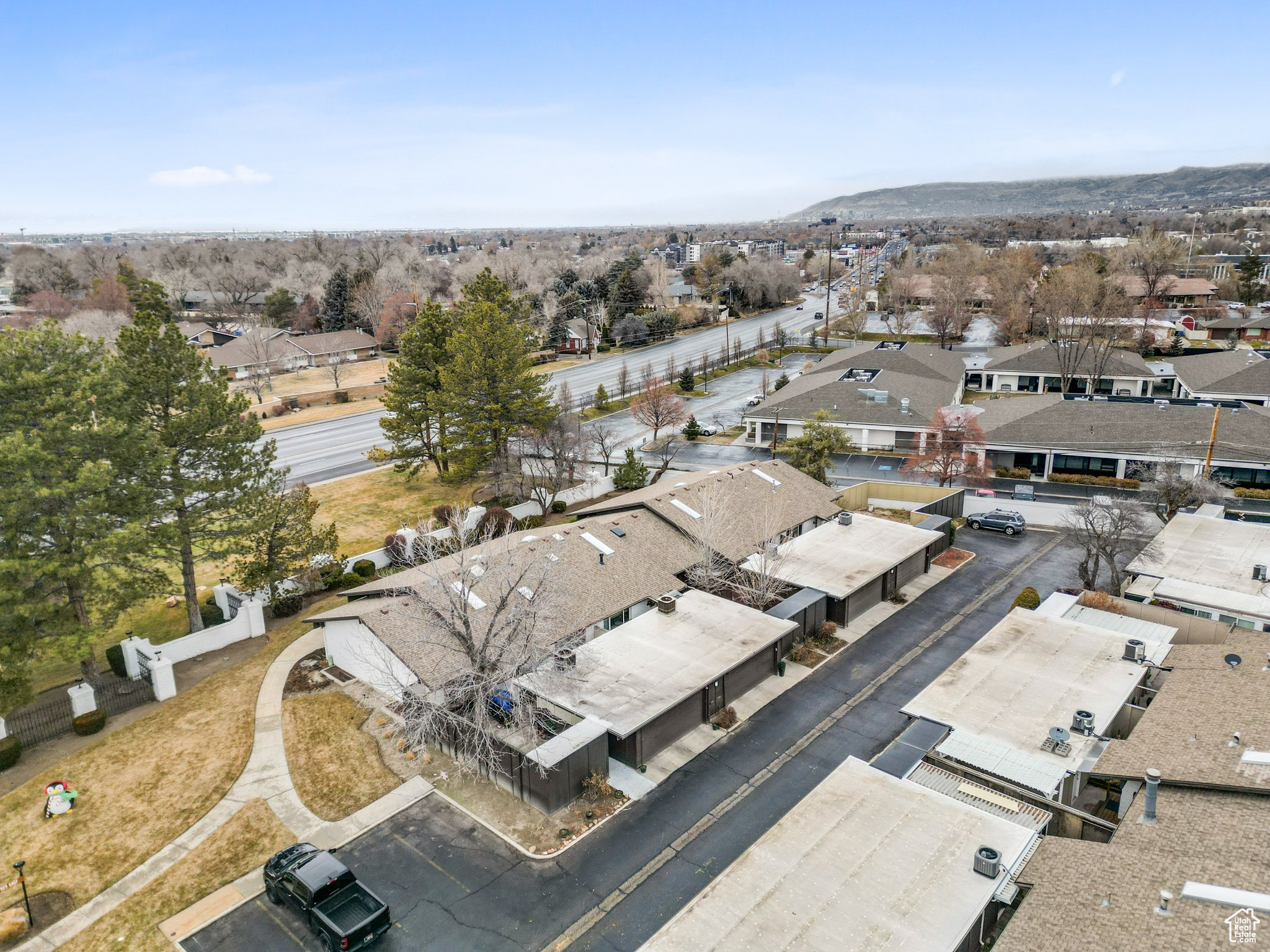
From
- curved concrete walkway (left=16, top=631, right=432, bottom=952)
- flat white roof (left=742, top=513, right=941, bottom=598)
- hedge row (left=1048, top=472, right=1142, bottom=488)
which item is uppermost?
flat white roof (left=742, top=513, right=941, bottom=598)

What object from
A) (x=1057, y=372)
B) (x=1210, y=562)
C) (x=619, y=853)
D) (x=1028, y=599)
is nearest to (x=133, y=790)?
(x=619, y=853)

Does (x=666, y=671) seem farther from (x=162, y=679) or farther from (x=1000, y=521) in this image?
(x=1000, y=521)

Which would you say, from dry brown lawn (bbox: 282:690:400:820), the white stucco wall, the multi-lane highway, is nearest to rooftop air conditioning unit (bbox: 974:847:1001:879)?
dry brown lawn (bbox: 282:690:400:820)

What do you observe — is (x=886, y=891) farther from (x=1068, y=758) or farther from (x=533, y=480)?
(x=533, y=480)

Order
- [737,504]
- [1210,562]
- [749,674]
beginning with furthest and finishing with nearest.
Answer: [737,504], [1210,562], [749,674]

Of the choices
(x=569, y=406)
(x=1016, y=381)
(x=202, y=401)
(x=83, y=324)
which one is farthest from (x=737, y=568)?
(x=83, y=324)

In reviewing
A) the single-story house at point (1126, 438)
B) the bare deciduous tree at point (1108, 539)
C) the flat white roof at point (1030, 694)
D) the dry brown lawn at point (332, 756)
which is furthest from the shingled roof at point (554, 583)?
the single-story house at point (1126, 438)

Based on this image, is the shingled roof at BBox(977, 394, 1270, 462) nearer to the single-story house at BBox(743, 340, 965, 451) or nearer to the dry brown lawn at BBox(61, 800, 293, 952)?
the single-story house at BBox(743, 340, 965, 451)
